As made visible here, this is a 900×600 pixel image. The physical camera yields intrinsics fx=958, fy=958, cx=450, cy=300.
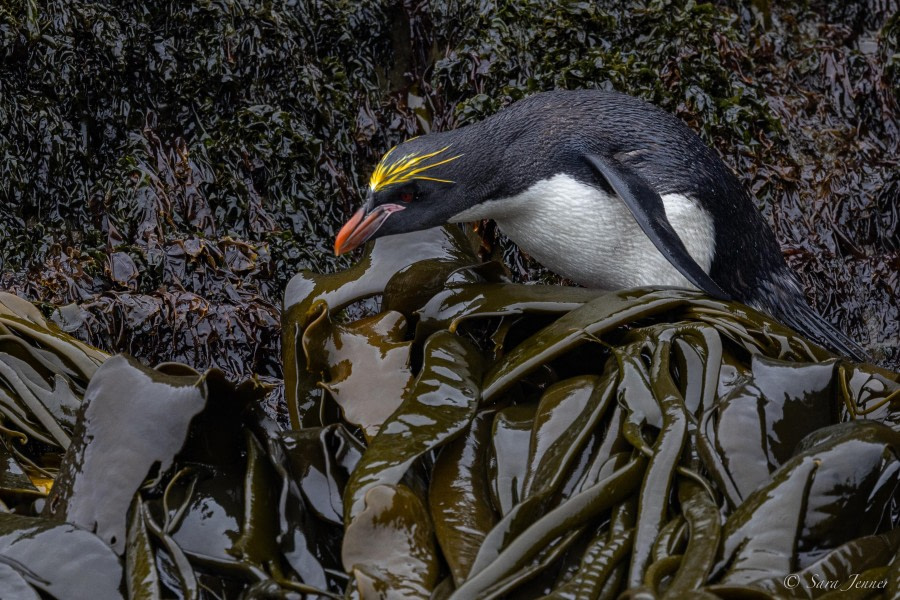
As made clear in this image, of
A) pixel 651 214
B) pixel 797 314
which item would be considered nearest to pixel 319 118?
pixel 651 214

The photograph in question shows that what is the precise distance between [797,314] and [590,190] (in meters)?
1.04

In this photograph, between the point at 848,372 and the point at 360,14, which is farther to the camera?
the point at 360,14

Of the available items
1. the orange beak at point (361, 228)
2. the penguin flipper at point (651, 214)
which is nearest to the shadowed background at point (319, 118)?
the orange beak at point (361, 228)

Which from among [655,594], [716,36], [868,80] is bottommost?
[655,594]

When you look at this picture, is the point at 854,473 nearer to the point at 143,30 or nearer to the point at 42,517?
the point at 42,517

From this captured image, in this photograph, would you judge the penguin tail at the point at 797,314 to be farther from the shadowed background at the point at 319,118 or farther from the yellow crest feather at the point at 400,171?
the yellow crest feather at the point at 400,171

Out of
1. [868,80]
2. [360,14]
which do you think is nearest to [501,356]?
[360,14]

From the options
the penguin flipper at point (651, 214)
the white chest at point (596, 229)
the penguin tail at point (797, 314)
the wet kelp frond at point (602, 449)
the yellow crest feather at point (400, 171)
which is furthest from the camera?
the penguin tail at point (797, 314)

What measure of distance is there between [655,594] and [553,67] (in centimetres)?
328

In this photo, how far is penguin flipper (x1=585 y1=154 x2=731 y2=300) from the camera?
3.23 m

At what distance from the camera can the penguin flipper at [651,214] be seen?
323cm

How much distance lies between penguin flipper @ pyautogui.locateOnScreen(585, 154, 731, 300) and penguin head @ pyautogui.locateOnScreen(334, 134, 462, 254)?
52cm

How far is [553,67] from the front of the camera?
4594mm

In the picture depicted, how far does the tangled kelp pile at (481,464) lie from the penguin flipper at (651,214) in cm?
33
